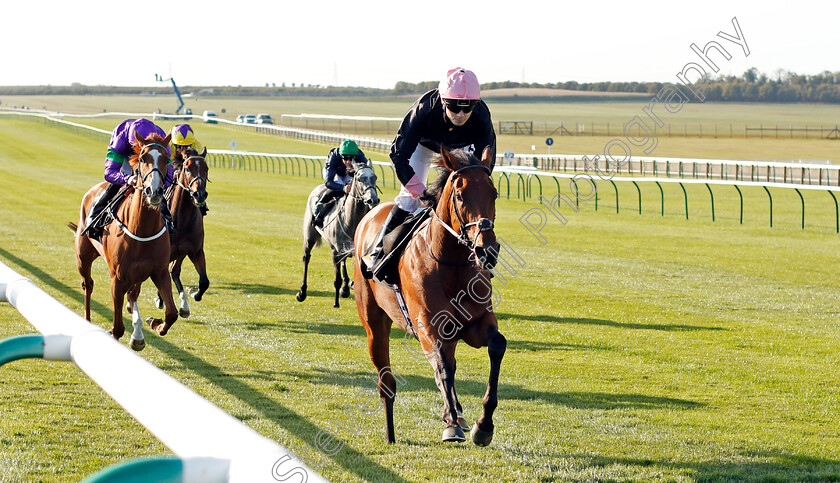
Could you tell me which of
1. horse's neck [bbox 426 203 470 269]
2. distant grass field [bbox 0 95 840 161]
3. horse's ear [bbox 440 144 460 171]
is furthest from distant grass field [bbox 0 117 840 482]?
distant grass field [bbox 0 95 840 161]

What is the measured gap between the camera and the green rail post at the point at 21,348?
76.4 inches

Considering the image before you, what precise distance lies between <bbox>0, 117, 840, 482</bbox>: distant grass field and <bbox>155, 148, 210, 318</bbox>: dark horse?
0.66 m

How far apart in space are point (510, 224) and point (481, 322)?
16.7m

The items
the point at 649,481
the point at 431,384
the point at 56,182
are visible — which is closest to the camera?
the point at 649,481

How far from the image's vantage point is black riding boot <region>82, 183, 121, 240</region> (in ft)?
27.3

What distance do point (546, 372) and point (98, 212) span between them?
4.44 metres

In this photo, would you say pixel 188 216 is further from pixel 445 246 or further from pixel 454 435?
pixel 454 435

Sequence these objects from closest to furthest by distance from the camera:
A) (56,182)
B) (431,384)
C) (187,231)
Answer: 1. (431,384)
2. (187,231)
3. (56,182)

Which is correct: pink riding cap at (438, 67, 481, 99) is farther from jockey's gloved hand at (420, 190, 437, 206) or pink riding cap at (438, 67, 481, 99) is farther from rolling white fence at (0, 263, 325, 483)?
rolling white fence at (0, 263, 325, 483)

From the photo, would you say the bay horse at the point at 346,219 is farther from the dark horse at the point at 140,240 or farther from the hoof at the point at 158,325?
the dark horse at the point at 140,240

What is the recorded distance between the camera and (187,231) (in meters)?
10.2

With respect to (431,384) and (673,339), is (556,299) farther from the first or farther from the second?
(431,384)

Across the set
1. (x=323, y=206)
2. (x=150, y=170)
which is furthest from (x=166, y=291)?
(x=323, y=206)

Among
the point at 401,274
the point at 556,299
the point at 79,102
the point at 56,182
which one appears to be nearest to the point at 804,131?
the point at 56,182
